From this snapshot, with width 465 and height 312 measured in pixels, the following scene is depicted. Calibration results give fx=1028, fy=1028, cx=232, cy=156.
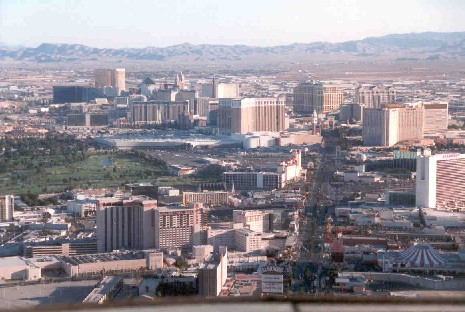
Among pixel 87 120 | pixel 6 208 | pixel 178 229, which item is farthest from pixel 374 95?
pixel 178 229

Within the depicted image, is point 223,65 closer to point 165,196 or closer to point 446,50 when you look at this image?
point 446,50

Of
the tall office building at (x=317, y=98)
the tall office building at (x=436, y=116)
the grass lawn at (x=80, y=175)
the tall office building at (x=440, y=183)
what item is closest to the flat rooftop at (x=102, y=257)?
the tall office building at (x=440, y=183)

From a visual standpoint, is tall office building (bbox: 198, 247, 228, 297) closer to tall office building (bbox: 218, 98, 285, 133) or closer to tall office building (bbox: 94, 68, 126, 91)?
tall office building (bbox: 218, 98, 285, 133)

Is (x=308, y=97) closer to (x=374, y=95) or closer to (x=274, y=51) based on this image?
(x=374, y=95)

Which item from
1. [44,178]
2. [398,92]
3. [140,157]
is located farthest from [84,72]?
[44,178]

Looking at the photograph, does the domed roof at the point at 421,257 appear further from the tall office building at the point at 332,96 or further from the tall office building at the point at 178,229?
the tall office building at the point at 332,96
